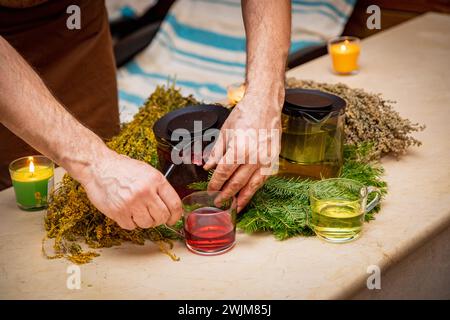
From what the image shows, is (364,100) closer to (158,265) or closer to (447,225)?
(447,225)

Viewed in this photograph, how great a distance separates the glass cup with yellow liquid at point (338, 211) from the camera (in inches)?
49.7

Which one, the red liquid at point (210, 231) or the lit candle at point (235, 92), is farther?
the lit candle at point (235, 92)

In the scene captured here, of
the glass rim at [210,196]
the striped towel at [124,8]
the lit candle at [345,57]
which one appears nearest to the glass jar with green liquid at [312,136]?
the glass rim at [210,196]

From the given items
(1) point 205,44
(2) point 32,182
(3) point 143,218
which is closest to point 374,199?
(3) point 143,218

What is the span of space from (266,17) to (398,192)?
51 centimetres

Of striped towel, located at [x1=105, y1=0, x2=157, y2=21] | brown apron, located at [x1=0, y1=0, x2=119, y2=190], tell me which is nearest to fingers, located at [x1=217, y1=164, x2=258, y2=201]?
brown apron, located at [x1=0, y1=0, x2=119, y2=190]

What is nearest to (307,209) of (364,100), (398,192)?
(398,192)

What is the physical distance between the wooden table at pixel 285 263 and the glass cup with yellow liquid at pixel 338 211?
24mm

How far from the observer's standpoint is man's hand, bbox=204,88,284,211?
1.28m

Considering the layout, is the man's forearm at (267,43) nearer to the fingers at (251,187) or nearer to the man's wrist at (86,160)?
the fingers at (251,187)

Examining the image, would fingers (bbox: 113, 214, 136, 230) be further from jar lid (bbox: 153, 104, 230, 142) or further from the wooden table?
jar lid (bbox: 153, 104, 230, 142)

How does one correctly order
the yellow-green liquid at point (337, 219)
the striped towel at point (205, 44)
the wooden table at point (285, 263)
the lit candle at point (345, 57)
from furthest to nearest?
the striped towel at point (205, 44), the lit candle at point (345, 57), the yellow-green liquid at point (337, 219), the wooden table at point (285, 263)

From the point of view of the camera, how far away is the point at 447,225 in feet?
4.44

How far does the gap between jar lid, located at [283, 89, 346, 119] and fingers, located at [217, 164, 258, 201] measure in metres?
0.18
